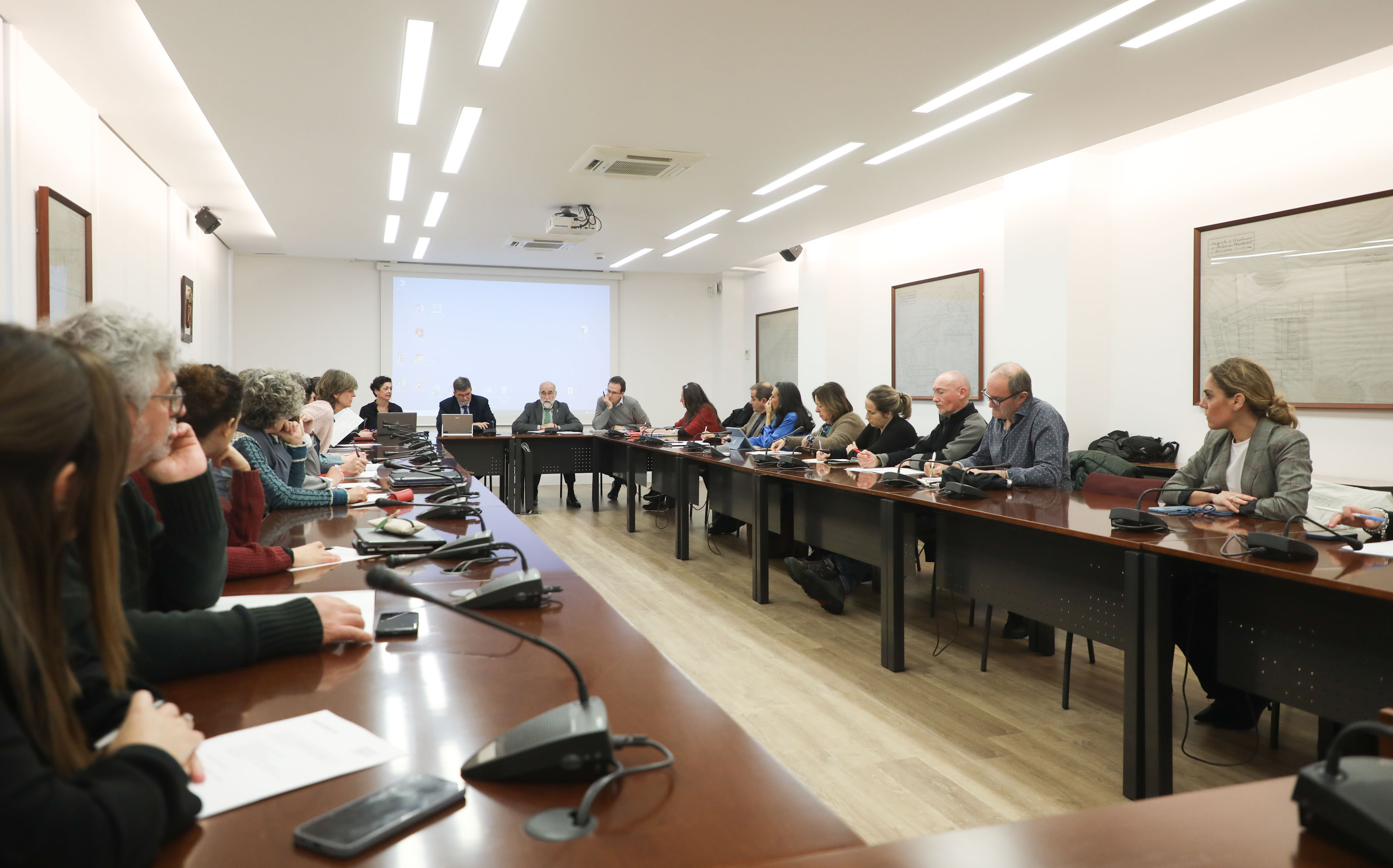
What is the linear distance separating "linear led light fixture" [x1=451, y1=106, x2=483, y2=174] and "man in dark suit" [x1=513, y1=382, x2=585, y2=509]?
313 cm

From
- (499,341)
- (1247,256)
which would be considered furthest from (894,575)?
(499,341)

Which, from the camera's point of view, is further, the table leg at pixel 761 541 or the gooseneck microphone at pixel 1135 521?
the table leg at pixel 761 541

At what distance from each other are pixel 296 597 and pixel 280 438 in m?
2.01

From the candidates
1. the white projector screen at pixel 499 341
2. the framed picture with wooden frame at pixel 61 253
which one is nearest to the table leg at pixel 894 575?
the framed picture with wooden frame at pixel 61 253

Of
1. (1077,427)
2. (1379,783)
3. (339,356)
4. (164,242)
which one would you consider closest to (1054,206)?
(1077,427)

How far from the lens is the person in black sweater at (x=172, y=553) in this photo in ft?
3.80

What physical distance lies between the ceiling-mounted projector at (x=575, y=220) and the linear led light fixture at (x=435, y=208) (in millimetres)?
869

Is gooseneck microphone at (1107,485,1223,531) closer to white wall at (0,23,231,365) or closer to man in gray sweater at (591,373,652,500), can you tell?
white wall at (0,23,231,365)

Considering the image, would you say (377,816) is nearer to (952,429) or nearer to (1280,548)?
(1280,548)

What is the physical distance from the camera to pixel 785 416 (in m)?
6.93

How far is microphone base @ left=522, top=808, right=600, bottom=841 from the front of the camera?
2.58 ft

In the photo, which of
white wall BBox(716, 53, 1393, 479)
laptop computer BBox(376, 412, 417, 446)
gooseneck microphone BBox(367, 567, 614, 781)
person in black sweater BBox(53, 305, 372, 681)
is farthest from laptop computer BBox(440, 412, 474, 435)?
gooseneck microphone BBox(367, 567, 614, 781)

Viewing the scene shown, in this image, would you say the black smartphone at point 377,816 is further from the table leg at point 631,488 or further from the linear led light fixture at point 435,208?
the linear led light fixture at point 435,208

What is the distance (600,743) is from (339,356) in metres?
9.80
